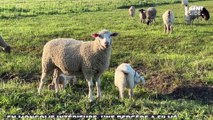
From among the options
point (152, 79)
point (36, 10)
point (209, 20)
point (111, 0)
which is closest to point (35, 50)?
point (152, 79)

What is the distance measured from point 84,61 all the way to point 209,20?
1773 centimetres

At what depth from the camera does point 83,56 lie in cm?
937

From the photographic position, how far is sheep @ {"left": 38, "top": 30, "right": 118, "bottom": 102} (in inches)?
360

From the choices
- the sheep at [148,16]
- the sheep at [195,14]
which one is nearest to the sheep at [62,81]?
the sheep at [148,16]

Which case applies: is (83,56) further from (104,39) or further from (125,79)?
(125,79)

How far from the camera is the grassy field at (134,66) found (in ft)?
25.2

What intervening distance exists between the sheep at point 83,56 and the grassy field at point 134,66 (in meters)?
0.57

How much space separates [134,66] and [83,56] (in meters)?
4.29

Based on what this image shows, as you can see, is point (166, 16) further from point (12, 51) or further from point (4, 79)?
point (4, 79)

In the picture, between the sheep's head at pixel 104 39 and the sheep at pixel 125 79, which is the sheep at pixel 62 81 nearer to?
the sheep at pixel 125 79

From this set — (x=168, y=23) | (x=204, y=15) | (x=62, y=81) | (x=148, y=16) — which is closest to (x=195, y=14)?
(x=204, y=15)

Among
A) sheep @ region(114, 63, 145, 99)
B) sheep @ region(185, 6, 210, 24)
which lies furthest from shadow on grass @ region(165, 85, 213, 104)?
sheep @ region(185, 6, 210, 24)

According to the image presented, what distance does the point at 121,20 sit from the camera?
2586cm

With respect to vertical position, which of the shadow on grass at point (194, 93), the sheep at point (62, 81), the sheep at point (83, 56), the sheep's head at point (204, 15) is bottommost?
the shadow on grass at point (194, 93)
